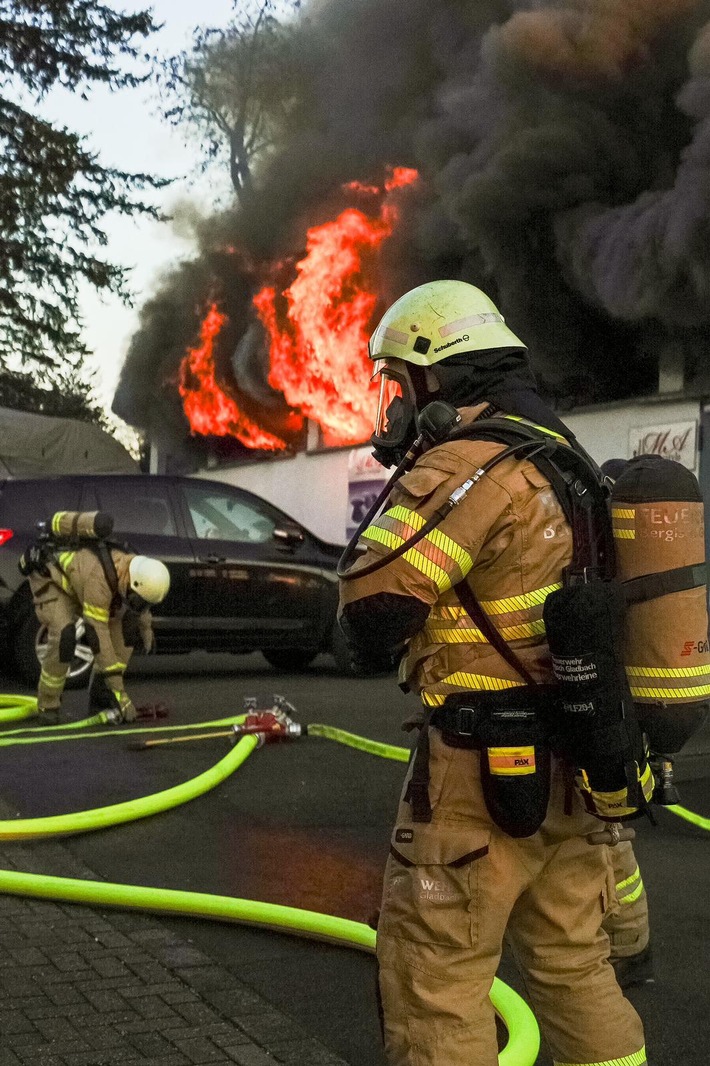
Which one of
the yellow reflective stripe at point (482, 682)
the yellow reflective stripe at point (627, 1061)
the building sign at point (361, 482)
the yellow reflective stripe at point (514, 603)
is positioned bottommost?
the yellow reflective stripe at point (627, 1061)

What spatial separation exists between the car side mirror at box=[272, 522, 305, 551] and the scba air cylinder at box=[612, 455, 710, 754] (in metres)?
8.55

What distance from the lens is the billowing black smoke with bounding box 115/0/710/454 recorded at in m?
15.6

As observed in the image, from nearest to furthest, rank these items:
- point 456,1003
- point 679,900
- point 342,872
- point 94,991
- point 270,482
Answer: point 456,1003
point 94,991
point 679,900
point 342,872
point 270,482

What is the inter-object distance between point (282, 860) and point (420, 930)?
2927mm

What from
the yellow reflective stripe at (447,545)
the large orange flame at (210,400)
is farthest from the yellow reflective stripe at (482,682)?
the large orange flame at (210,400)

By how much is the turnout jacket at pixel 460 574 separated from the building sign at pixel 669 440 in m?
11.7

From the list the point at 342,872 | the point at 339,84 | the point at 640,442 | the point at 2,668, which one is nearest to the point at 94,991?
the point at 342,872

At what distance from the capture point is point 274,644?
11.1 m

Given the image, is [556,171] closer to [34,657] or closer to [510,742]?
[34,657]

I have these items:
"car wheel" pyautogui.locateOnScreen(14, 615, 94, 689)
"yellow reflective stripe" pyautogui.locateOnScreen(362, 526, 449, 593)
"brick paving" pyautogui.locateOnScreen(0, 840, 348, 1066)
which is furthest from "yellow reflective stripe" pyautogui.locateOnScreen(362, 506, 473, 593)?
"car wheel" pyautogui.locateOnScreen(14, 615, 94, 689)

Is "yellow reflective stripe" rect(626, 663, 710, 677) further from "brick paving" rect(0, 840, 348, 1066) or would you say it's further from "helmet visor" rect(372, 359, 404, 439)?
"brick paving" rect(0, 840, 348, 1066)

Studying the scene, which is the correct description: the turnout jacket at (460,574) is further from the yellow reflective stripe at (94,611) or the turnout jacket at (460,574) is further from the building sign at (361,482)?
the building sign at (361,482)

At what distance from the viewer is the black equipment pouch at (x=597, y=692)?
93.7 inches

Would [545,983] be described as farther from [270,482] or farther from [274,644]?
[270,482]
